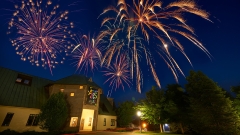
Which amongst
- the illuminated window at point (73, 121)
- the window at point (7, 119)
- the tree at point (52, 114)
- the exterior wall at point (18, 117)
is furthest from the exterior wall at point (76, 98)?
the window at point (7, 119)

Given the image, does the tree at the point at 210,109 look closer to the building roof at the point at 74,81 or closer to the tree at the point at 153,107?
the tree at the point at 153,107

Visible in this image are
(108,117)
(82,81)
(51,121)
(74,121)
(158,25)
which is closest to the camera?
(158,25)

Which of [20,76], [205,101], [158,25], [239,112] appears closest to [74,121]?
[20,76]

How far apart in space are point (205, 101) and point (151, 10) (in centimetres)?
1888

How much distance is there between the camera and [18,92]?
76.5 feet

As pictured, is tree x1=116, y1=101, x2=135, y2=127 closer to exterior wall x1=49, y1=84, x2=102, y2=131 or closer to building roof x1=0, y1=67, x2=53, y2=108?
exterior wall x1=49, y1=84, x2=102, y2=131

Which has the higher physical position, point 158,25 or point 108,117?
point 158,25

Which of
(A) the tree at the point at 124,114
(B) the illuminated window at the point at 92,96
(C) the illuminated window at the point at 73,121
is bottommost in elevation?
(C) the illuminated window at the point at 73,121

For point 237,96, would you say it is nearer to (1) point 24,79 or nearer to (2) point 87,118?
(2) point 87,118

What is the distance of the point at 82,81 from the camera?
2969 cm

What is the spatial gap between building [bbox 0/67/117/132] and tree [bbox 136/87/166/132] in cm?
1089

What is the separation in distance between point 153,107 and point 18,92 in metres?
26.6

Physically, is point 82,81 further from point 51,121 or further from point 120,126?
point 120,126

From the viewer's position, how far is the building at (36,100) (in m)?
20.5
